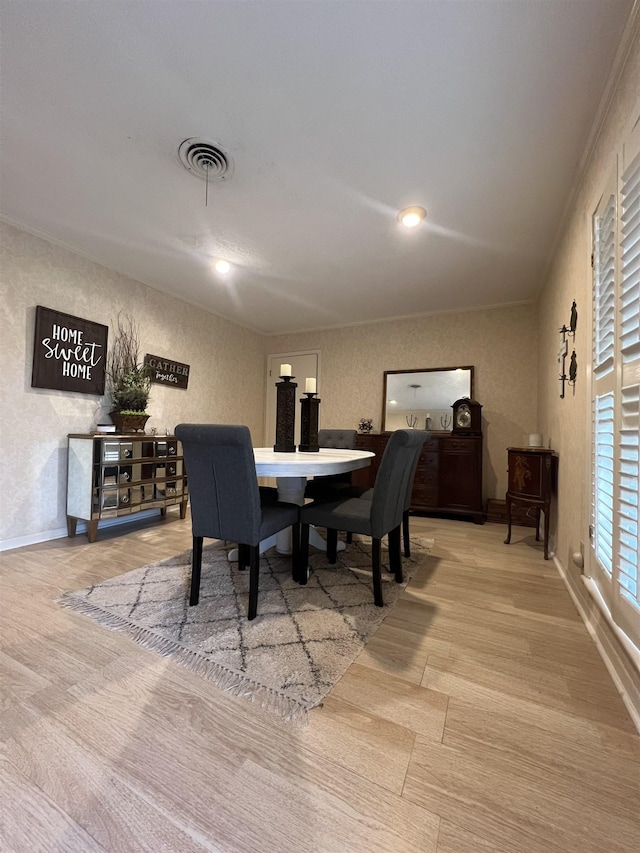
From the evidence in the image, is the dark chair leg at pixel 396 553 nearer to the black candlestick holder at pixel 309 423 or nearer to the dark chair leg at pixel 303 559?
the dark chair leg at pixel 303 559

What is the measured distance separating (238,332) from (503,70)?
3826 millimetres

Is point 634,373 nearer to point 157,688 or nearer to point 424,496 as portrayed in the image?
point 157,688

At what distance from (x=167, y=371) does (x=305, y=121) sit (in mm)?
2728

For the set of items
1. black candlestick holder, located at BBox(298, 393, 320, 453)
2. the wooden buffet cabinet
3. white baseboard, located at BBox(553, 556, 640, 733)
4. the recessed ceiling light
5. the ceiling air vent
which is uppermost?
the recessed ceiling light

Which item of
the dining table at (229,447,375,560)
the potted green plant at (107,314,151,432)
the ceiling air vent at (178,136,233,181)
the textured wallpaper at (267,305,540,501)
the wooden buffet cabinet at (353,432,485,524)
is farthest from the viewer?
the textured wallpaper at (267,305,540,501)

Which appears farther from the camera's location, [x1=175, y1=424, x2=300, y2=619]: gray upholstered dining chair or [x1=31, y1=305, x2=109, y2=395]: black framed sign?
[x1=31, y1=305, x2=109, y2=395]: black framed sign

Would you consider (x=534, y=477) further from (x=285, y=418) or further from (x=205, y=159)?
(x=205, y=159)

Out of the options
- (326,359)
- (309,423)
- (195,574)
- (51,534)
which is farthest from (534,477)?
(51,534)

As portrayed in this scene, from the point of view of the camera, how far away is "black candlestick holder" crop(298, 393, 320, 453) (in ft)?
7.62

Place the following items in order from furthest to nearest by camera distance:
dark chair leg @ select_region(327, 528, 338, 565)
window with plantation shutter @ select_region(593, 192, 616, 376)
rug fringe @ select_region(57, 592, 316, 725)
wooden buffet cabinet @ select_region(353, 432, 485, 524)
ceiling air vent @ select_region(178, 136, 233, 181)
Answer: wooden buffet cabinet @ select_region(353, 432, 485, 524) → dark chair leg @ select_region(327, 528, 338, 565) → ceiling air vent @ select_region(178, 136, 233, 181) → window with plantation shutter @ select_region(593, 192, 616, 376) → rug fringe @ select_region(57, 592, 316, 725)

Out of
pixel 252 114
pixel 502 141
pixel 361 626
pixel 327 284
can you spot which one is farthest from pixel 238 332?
pixel 361 626

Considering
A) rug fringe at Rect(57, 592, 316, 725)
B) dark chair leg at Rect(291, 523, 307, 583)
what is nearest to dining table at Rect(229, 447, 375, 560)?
dark chair leg at Rect(291, 523, 307, 583)

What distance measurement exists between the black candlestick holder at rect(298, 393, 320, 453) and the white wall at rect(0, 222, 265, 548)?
6.59 ft

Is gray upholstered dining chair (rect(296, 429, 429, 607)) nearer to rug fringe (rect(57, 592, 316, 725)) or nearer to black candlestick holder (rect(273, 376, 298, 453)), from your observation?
black candlestick holder (rect(273, 376, 298, 453))
